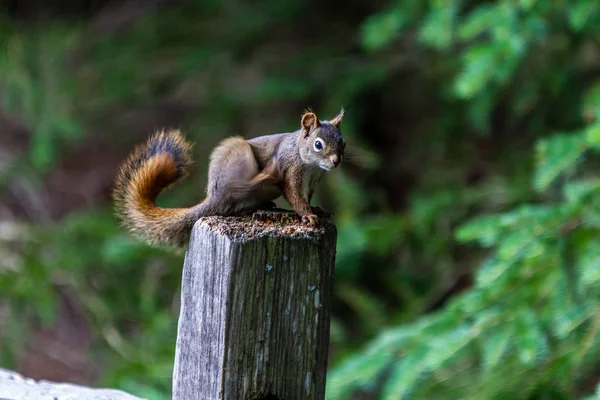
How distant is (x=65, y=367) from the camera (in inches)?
204

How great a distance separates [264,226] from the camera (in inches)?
53.5

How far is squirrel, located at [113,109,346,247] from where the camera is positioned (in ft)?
5.22

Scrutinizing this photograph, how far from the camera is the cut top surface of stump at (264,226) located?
4.31 ft

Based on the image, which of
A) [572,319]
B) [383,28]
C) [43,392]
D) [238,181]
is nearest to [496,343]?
[572,319]

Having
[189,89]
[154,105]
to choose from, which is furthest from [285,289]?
[154,105]

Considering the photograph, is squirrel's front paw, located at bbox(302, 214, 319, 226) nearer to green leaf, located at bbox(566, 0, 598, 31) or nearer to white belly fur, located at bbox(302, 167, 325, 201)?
white belly fur, located at bbox(302, 167, 325, 201)

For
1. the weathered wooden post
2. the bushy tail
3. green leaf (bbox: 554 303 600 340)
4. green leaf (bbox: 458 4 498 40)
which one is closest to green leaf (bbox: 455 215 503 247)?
green leaf (bbox: 554 303 600 340)

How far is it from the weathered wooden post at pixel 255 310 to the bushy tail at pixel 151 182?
0.30 metres

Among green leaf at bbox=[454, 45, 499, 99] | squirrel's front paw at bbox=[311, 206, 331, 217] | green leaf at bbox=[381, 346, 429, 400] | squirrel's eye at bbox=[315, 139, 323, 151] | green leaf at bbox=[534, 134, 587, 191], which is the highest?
green leaf at bbox=[454, 45, 499, 99]

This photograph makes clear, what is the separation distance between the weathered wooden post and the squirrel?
19 cm

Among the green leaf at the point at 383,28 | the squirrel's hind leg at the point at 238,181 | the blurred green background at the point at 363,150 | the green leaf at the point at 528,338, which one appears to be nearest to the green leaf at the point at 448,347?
the blurred green background at the point at 363,150

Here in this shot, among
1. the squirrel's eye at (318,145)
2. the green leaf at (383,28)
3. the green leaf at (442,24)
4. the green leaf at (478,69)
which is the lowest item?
the squirrel's eye at (318,145)

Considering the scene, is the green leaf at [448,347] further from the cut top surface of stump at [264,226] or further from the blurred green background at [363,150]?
the cut top surface of stump at [264,226]

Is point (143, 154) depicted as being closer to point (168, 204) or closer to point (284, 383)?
point (284, 383)
